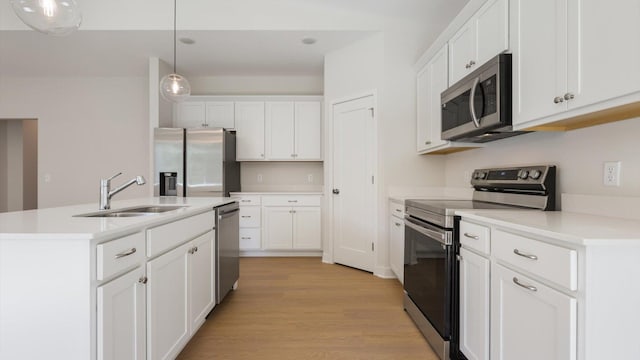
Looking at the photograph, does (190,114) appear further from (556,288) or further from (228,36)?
(556,288)

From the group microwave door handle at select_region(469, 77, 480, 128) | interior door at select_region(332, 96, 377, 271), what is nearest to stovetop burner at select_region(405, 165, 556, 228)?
microwave door handle at select_region(469, 77, 480, 128)

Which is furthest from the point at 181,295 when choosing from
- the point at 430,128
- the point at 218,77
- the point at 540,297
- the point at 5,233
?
the point at 218,77

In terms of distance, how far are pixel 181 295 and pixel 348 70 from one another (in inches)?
125

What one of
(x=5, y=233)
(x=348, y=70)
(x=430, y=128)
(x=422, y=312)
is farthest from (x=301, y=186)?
(x=5, y=233)

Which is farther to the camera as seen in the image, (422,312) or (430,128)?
(430,128)

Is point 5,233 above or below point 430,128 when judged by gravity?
below

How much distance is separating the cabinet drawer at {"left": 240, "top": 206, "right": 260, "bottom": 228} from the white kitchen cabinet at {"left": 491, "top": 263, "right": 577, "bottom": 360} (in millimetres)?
3433

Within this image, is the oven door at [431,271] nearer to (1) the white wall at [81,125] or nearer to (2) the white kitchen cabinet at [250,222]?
(2) the white kitchen cabinet at [250,222]

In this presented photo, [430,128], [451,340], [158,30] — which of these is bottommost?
[451,340]

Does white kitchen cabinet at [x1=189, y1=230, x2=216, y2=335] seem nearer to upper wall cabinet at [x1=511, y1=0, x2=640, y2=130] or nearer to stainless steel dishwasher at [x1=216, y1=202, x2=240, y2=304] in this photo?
stainless steel dishwasher at [x1=216, y1=202, x2=240, y2=304]

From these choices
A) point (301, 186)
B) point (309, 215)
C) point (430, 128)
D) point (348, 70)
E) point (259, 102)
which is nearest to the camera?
point (430, 128)

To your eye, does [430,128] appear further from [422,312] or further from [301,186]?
[301,186]

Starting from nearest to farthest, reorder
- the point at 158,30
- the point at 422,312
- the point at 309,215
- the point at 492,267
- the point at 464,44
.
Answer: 1. the point at 492,267
2. the point at 422,312
3. the point at 464,44
4. the point at 158,30
5. the point at 309,215

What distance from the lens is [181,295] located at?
1.87 metres
